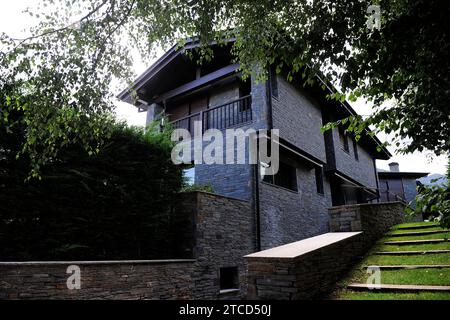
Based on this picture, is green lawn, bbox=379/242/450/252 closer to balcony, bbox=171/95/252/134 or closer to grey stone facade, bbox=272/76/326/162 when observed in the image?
grey stone facade, bbox=272/76/326/162

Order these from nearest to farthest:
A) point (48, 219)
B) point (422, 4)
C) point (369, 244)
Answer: point (422, 4), point (48, 219), point (369, 244)

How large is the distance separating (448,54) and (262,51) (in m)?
2.81

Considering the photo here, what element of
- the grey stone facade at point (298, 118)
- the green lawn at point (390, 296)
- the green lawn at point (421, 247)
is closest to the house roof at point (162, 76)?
the grey stone facade at point (298, 118)

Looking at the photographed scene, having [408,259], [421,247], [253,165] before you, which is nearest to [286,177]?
[253,165]

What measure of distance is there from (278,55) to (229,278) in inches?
233

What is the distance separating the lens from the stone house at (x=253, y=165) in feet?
25.6

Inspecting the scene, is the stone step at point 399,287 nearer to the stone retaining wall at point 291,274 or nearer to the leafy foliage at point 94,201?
the stone retaining wall at point 291,274

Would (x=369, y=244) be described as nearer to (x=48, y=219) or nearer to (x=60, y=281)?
(x=60, y=281)

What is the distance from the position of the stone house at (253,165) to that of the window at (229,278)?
3cm

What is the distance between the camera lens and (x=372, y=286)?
4.28 m

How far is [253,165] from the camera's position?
29.8ft

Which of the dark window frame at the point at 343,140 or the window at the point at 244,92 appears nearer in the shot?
the window at the point at 244,92
